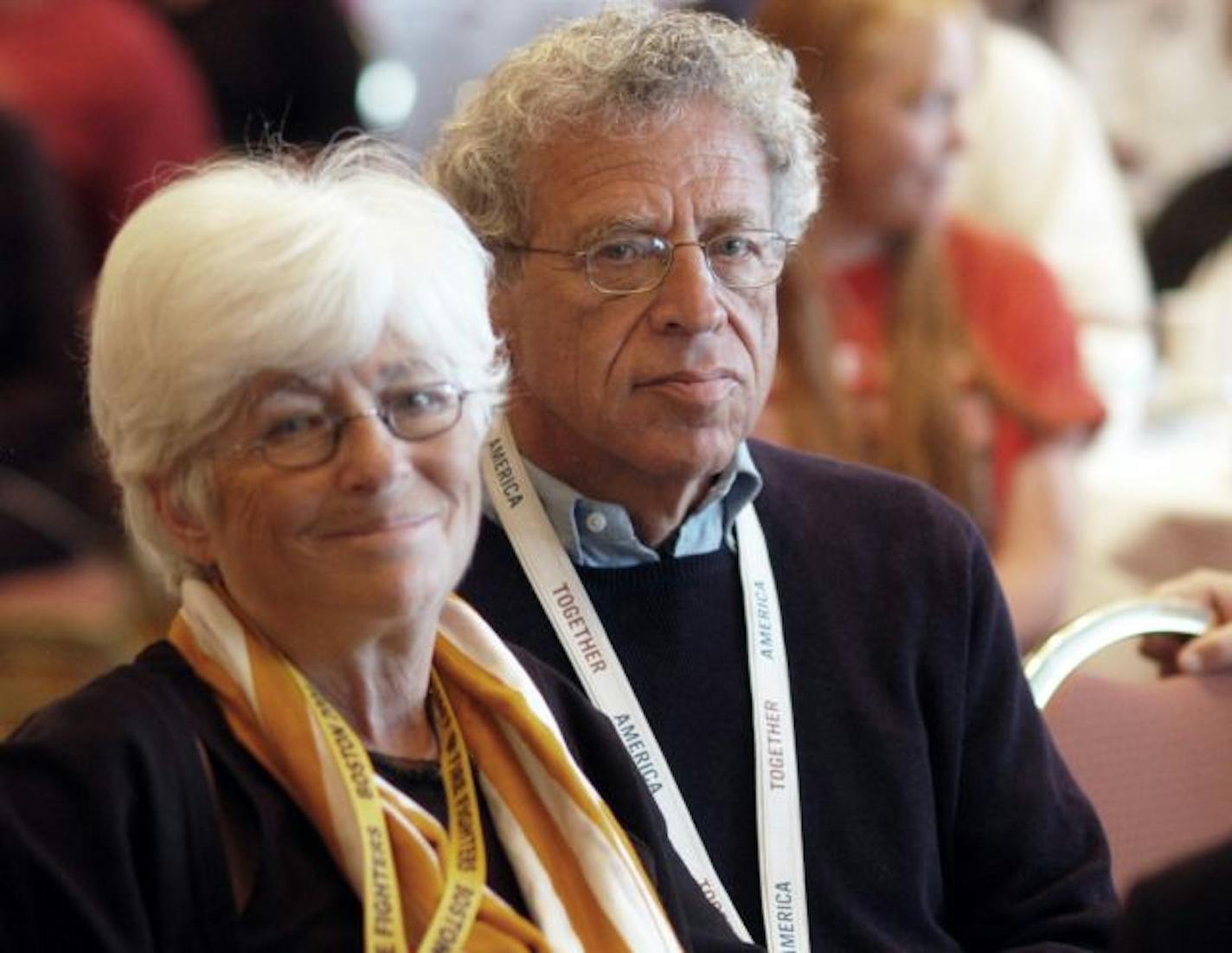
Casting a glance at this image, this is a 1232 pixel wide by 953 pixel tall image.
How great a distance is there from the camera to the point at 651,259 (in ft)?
7.50

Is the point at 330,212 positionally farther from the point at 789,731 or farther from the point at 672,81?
the point at 789,731

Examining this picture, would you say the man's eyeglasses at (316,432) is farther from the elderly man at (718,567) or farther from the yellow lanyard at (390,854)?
the elderly man at (718,567)

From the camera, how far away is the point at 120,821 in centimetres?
163

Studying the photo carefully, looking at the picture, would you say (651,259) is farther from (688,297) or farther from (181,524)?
(181,524)

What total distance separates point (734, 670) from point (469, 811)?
1.58ft

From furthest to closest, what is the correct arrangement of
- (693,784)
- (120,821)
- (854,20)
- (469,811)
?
(854,20) < (693,784) < (469,811) < (120,821)

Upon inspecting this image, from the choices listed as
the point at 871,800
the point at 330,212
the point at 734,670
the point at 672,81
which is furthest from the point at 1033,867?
the point at 330,212

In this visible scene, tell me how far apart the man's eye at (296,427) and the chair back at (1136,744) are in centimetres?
93

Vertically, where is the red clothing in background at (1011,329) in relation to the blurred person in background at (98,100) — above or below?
below

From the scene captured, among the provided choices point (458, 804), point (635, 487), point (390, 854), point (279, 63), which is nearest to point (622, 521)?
point (635, 487)

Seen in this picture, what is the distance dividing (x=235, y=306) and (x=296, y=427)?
0.10m

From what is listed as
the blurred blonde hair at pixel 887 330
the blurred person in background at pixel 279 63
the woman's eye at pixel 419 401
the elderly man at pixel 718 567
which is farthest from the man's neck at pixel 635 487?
the blurred person in background at pixel 279 63

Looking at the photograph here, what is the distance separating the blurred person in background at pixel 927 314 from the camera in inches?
140

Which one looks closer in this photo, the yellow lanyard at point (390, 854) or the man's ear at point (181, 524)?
the yellow lanyard at point (390, 854)
